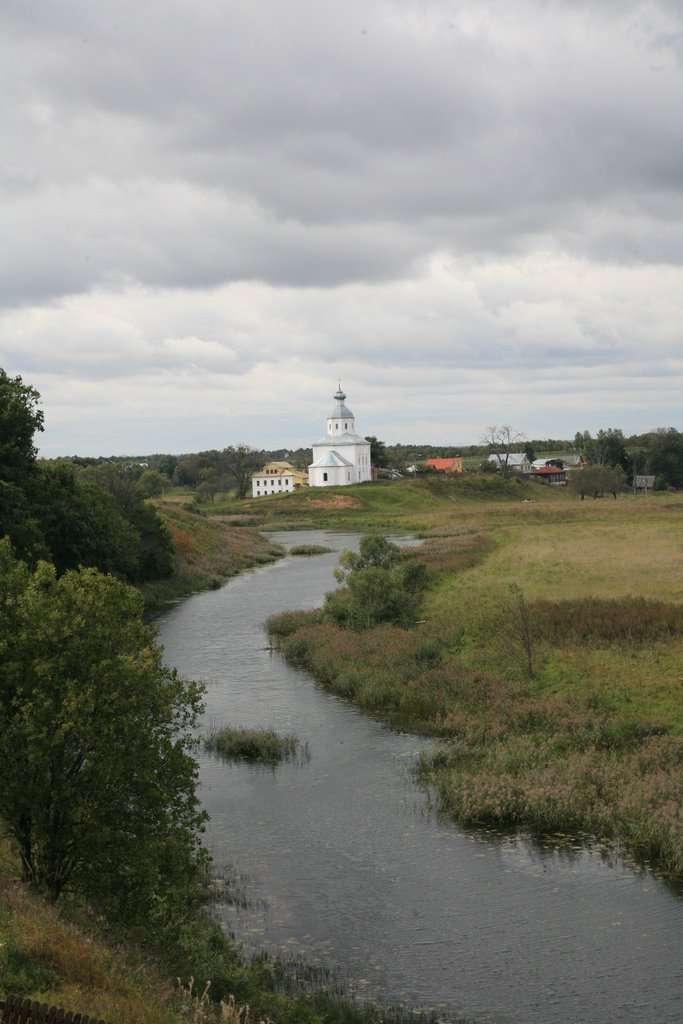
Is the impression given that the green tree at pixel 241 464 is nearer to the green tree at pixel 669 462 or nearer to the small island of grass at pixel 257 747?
the green tree at pixel 669 462

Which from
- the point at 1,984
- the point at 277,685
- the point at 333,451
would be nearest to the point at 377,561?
the point at 277,685

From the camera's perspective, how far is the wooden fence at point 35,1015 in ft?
28.1

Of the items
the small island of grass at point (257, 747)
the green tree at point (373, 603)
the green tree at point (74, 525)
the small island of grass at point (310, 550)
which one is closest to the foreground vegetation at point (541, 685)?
the green tree at point (373, 603)

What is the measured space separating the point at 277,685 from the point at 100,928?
18461 mm

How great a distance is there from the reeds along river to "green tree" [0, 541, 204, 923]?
9.47ft

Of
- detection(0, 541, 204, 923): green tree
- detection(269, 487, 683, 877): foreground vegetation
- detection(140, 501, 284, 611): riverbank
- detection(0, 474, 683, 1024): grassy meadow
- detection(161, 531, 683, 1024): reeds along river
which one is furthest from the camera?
detection(140, 501, 284, 611): riverbank

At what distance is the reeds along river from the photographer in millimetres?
13703

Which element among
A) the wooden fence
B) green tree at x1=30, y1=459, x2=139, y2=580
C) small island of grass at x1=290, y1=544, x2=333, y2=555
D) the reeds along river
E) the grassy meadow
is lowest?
the reeds along river

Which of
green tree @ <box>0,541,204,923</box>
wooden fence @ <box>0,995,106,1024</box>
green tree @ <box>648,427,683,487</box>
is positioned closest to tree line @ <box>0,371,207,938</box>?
green tree @ <box>0,541,204,923</box>

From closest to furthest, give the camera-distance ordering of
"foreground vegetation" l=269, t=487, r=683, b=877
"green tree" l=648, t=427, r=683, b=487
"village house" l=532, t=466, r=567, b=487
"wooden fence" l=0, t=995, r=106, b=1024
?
"wooden fence" l=0, t=995, r=106, b=1024
"foreground vegetation" l=269, t=487, r=683, b=877
"green tree" l=648, t=427, r=683, b=487
"village house" l=532, t=466, r=567, b=487

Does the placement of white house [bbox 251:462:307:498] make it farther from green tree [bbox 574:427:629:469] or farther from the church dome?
green tree [bbox 574:427:629:469]

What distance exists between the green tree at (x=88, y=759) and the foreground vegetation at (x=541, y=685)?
813 centimetres

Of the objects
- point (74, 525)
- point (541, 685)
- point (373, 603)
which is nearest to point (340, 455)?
point (74, 525)

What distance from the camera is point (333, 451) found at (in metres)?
147
